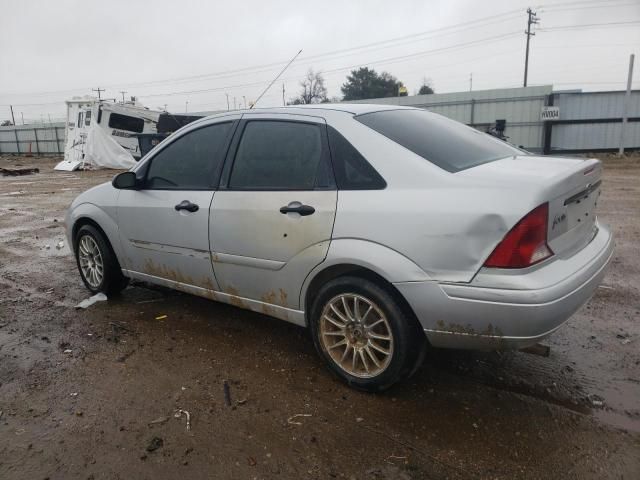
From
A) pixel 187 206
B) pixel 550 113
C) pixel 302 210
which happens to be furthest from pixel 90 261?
pixel 550 113

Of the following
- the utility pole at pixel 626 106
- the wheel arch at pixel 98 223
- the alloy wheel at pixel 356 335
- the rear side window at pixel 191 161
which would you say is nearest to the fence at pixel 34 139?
the utility pole at pixel 626 106

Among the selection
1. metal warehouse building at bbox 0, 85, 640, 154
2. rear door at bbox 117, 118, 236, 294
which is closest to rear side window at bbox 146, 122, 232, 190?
rear door at bbox 117, 118, 236, 294

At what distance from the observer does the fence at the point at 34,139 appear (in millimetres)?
35375

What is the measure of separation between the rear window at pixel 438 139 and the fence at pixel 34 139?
123 ft

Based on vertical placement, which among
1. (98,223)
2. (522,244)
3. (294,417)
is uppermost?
(522,244)

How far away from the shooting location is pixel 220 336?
12.6 feet

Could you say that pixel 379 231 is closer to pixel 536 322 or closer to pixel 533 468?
pixel 536 322

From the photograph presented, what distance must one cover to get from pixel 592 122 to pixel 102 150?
2062 cm

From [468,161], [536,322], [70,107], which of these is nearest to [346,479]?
[536,322]

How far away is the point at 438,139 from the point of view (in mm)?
3117

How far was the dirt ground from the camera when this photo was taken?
93.9 inches

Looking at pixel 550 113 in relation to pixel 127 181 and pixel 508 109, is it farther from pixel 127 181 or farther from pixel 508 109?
pixel 127 181

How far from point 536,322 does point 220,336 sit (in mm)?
2367

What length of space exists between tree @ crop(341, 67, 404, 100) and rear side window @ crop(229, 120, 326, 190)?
47088mm
